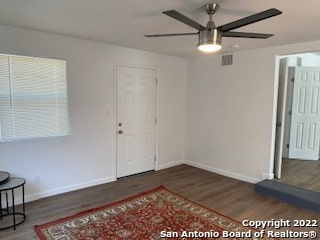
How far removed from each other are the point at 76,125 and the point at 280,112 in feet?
11.3

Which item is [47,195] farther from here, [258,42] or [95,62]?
[258,42]

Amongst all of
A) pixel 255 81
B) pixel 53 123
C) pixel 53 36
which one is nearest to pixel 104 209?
pixel 53 123

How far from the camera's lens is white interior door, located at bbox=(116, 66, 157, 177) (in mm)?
4090

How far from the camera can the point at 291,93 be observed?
542 cm

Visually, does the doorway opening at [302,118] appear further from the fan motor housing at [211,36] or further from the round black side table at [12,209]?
the round black side table at [12,209]

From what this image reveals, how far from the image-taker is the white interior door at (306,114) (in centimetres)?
521

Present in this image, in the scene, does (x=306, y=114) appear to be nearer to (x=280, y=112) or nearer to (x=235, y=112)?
(x=280, y=112)

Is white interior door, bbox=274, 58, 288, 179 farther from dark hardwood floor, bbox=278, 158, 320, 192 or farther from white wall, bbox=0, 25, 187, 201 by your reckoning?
white wall, bbox=0, 25, 187, 201

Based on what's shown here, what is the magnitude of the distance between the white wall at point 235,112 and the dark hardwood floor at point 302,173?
1.63 ft

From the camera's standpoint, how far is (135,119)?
170 inches

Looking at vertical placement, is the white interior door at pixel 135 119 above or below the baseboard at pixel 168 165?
above

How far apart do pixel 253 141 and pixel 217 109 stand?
917mm

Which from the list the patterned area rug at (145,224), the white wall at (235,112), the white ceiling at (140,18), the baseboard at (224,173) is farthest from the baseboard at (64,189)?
the white ceiling at (140,18)

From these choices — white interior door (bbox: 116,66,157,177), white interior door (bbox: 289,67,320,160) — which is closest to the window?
white interior door (bbox: 116,66,157,177)
